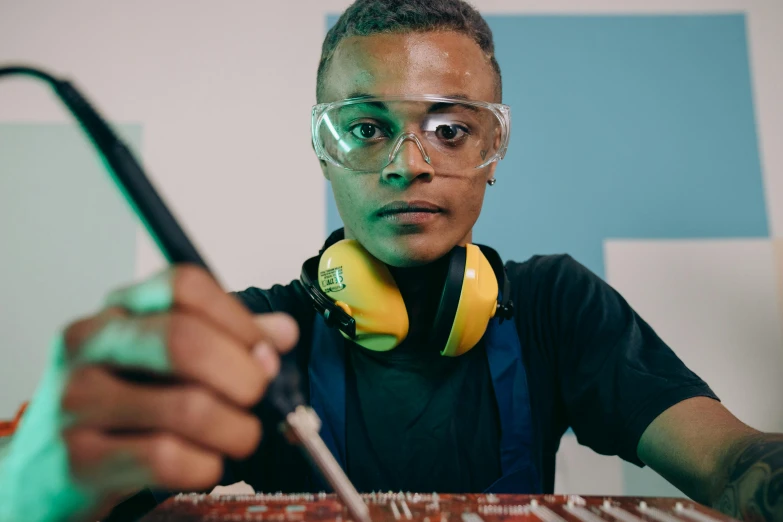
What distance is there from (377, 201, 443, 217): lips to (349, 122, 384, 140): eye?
190mm

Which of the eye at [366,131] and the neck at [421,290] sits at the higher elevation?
the eye at [366,131]

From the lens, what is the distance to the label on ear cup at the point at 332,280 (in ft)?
3.77

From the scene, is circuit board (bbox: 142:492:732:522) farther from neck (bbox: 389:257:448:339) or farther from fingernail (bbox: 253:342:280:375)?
neck (bbox: 389:257:448:339)

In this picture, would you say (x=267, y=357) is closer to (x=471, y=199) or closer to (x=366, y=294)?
(x=366, y=294)

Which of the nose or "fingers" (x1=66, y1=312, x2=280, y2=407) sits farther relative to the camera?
the nose

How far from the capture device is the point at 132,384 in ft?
1.51

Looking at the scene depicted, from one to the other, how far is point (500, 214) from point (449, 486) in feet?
3.72

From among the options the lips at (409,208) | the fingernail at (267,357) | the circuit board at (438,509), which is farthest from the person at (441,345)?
the fingernail at (267,357)

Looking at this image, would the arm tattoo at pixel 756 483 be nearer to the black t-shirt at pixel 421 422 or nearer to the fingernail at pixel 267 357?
the black t-shirt at pixel 421 422

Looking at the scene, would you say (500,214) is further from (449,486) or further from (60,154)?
(60,154)

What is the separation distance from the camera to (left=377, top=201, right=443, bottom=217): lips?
1.16m

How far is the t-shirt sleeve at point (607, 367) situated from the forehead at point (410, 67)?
619mm

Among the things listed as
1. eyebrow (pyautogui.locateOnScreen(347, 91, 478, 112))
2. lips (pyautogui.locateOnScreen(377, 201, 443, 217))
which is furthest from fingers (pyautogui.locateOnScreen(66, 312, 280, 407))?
eyebrow (pyautogui.locateOnScreen(347, 91, 478, 112))

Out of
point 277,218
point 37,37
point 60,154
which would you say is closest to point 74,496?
point 277,218
